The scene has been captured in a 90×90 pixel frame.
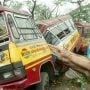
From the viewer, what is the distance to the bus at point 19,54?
16.8 ft

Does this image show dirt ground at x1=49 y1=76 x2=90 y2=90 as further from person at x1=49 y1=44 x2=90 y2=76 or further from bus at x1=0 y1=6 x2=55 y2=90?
person at x1=49 y1=44 x2=90 y2=76

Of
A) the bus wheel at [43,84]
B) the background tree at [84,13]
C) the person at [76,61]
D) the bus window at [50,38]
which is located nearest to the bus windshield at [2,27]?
the bus wheel at [43,84]

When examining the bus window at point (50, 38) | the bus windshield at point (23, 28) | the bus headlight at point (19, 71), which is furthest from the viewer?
the bus window at point (50, 38)

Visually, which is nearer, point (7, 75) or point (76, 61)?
point (76, 61)

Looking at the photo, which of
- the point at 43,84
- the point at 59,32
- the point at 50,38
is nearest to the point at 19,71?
the point at 43,84

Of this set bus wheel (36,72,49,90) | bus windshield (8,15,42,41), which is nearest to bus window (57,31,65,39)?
bus windshield (8,15,42,41)

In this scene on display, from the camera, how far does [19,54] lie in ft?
17.0

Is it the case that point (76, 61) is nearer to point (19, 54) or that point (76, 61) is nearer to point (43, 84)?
point (19, 54)

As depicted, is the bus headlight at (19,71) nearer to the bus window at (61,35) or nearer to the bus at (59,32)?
the bus at (59,32)

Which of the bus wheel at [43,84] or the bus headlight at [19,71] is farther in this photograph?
the bus wheel at [43,84]

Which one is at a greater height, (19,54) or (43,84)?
(19,54)

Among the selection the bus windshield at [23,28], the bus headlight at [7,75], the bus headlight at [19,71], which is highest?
the bus windshield at [23,28]

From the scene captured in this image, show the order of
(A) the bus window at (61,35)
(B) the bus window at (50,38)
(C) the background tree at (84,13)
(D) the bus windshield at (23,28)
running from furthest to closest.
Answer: (C) the background tree at (84,13) → (A) the bus window at (61,35) → (B) the bus window at (50,38) → (D) the bus windshield at (23,28)

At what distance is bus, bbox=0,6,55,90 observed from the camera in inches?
202
